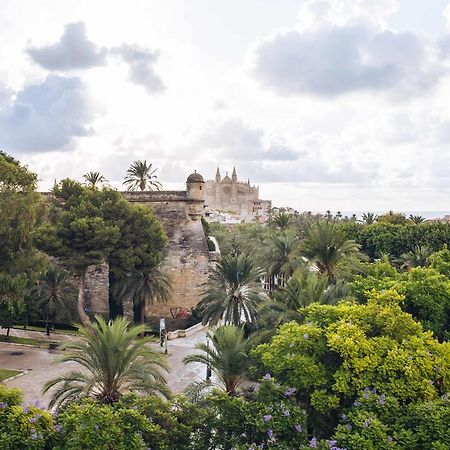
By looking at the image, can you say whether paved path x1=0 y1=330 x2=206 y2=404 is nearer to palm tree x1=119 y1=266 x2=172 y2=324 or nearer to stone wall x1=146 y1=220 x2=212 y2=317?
palm tree x1=119 y1=266 x2=172 y2=324

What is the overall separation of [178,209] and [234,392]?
22946mm

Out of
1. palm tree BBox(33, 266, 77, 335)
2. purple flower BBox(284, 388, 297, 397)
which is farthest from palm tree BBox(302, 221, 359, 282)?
palm tree BBox(33, 266, 77, 335)

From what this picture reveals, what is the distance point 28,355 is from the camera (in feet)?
76.2

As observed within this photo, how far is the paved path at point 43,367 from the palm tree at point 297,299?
5.85 metres

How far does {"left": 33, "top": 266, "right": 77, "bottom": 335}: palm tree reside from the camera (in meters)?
27.4

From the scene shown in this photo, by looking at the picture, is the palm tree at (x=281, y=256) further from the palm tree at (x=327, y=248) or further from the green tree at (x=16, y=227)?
the green tree at (x=16, y=227)

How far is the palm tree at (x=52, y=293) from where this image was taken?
27.4 m

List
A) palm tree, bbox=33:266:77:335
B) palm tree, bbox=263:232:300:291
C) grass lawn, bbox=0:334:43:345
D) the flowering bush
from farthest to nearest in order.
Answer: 1. palm tree, bbox=33:266:77:335
2. palm tree, bbox=263:232:300:291
3. grass lawn, bbox=0:334:43:345
4. the flowering bush

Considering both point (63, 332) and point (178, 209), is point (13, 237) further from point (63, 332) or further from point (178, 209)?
point (178, 209)

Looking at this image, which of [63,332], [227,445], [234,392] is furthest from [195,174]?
[227,445]

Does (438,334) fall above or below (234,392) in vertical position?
above

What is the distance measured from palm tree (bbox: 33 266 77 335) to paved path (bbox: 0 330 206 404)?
125 inches

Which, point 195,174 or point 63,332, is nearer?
point 63,332

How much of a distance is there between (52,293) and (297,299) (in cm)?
1743
